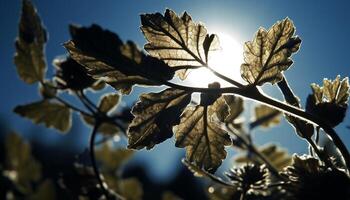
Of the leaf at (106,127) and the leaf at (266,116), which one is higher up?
the leaf at (106,127)

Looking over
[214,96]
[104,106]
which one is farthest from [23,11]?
[214,96]

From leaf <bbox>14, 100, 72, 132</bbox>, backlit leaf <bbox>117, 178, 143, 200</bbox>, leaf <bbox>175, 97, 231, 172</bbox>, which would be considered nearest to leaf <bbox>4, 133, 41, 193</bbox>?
backlit leaf <bbox>117, 178, 143, 200</bbox>

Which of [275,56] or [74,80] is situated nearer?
[275,56]

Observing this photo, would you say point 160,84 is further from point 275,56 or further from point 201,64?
point 275,56

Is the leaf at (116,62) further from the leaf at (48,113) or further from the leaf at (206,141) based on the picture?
the leaf at (48,113)

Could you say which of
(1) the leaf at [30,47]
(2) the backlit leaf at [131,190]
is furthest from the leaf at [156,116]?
(2) the backlit leaf at [131,190]

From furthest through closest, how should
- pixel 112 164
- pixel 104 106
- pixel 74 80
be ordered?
1. pixel 112 164
2. pixel 104 106
3. pixel 74 80

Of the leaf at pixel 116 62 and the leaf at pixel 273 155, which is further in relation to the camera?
the leaf at pixel 273 155
